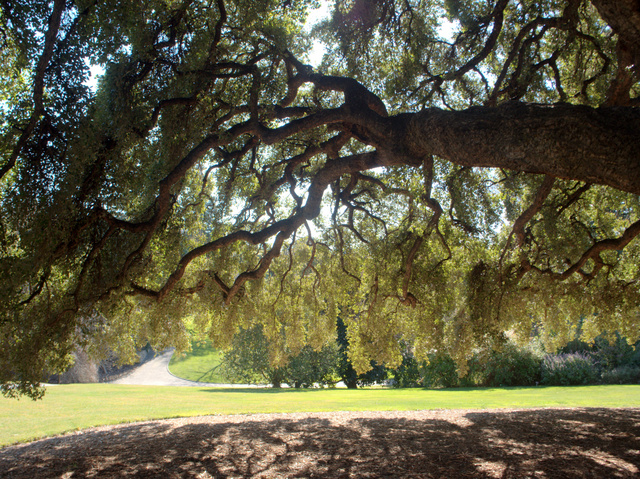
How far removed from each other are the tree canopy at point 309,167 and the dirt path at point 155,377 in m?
15.1

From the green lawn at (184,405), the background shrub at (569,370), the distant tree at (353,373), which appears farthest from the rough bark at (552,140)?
the distant tree at (353,373)

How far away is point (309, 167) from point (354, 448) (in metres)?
6.39

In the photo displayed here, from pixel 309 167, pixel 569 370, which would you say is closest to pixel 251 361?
pixel 309 167

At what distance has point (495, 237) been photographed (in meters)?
10.5

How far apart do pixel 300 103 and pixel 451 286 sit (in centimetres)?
557

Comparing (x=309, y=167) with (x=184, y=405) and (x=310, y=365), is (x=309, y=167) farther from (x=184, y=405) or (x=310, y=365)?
(x=310, y=365)

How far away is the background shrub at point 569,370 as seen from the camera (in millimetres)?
17594

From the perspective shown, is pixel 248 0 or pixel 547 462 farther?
pixel 248 0

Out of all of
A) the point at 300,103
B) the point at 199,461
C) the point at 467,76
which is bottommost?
the point at 199,461

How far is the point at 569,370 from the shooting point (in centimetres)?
1767

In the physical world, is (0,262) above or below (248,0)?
below

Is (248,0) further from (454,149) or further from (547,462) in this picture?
(547,462)

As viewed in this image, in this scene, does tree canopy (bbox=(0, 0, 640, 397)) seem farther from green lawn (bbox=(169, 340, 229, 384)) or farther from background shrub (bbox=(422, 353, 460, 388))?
green lawn (bbox=(169, 340, 229, 384))

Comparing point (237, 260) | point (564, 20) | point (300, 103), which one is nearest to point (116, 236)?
point (237, 260)
